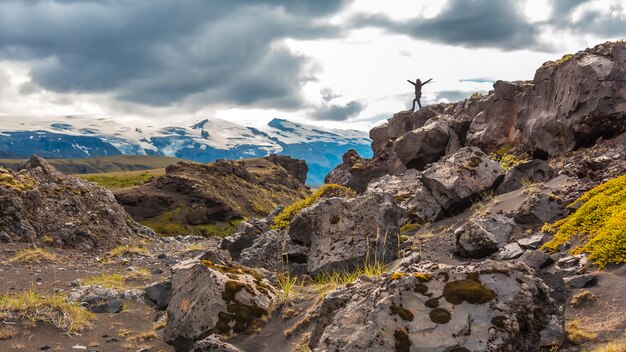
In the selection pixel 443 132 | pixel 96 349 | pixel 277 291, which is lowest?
pixel 96 349

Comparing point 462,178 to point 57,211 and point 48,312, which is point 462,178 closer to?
point 48,312

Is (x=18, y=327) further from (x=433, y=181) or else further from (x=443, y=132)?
(x=443, y=132)

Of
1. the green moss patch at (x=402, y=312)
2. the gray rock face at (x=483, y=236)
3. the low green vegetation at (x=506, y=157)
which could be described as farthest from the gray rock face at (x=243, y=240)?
the green moss patch at (x=402, y=312)

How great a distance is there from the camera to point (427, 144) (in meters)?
37.0

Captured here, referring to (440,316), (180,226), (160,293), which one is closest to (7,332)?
(160,293)

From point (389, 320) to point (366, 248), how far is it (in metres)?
9.11

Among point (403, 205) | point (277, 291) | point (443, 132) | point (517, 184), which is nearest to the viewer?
point (277, 291)

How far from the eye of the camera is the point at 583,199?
56.4 ft

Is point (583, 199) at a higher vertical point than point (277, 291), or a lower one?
higher

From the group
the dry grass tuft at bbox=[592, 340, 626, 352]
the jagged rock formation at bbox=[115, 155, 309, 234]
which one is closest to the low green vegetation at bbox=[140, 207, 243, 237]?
the jagged rock formation at bbox=[115, 155, 309, 234]

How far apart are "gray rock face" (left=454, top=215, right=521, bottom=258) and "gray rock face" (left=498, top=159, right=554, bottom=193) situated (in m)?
6.38

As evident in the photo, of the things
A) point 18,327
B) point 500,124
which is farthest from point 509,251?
point 500,124

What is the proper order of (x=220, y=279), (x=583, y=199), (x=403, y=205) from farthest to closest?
(x=403, y=205) < (x=583, y=199) < (x=220, y=279)

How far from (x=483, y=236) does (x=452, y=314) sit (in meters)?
8.80
